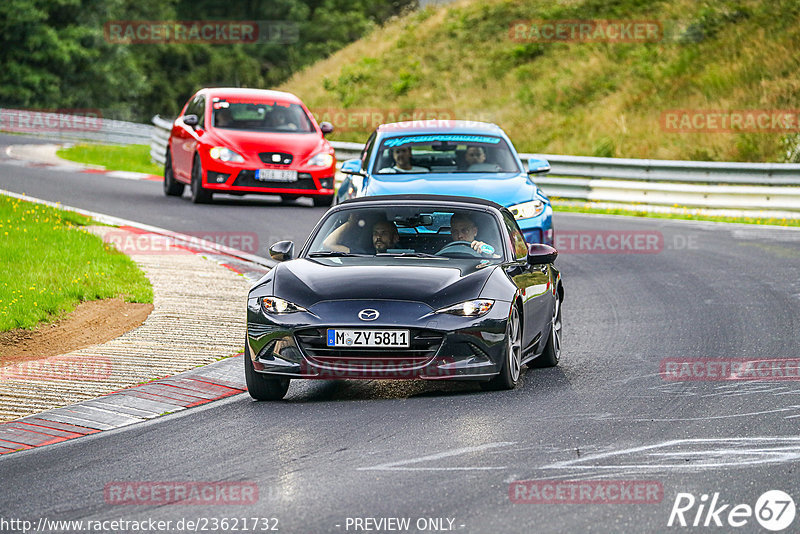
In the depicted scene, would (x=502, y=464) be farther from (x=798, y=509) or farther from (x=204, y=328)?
(x=204, y=328)

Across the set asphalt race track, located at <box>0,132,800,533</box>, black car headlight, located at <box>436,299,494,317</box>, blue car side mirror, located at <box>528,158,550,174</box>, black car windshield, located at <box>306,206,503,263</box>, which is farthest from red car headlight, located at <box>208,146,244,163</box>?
black car headlight, located at <box>436,299,494,317</box>

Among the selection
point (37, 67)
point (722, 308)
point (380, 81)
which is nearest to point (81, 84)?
point (37, 67)

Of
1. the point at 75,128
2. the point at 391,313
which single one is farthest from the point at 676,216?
the point at 75,128

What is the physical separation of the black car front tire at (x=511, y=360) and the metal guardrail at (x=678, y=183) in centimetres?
1526

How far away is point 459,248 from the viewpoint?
33.0ft

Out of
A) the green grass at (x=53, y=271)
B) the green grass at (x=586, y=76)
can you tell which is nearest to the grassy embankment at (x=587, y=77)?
the green grass at (x=586, y=76)

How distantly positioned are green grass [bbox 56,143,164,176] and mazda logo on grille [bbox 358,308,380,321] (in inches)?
836

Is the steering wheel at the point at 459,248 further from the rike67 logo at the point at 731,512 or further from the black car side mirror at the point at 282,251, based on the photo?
the rike67 logo at the point at 731,512

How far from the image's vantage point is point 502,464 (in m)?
7.10

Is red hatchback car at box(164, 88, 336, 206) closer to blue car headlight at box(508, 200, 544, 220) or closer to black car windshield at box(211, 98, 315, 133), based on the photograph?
black car windshield at box(211, 98, 315, 133)

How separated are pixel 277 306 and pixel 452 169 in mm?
6834

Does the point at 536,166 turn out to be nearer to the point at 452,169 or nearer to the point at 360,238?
the point at 452,169

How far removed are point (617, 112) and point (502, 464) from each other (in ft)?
92.5

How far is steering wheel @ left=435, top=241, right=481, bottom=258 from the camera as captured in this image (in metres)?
10.0
